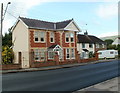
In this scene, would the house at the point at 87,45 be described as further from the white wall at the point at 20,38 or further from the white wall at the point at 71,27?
the white wall at the point at 20,38

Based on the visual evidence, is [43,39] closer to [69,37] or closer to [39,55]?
[39,55]

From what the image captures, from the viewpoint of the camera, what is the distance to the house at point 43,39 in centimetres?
2588

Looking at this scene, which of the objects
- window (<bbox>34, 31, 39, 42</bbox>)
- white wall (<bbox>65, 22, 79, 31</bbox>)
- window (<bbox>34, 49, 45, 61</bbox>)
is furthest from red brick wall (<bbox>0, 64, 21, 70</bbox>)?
white wall (<bbox>65, 22, 79, 31</bbox>)

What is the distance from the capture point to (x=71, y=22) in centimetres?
3116

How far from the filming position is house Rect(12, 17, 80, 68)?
25.9m

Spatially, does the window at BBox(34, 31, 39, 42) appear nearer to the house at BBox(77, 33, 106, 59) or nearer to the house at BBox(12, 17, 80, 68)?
the house at BBox(12, 17, 80, 68)

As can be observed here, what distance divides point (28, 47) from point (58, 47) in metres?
5.40

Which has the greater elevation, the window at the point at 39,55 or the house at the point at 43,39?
the house at the point at 43,39

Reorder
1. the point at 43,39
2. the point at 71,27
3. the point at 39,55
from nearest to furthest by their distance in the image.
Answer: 1. the point at 39,55
2. the point at 43,39
3. the point at 71,27

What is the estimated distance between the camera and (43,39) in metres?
27.6

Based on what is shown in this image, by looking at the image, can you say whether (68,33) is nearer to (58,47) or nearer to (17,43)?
(58,47)

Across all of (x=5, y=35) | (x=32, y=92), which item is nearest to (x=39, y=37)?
(x=32, y=92)

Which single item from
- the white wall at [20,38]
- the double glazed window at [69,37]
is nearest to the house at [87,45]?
the double glazed window at [69,37]

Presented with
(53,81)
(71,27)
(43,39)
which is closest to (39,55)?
(43,39)
